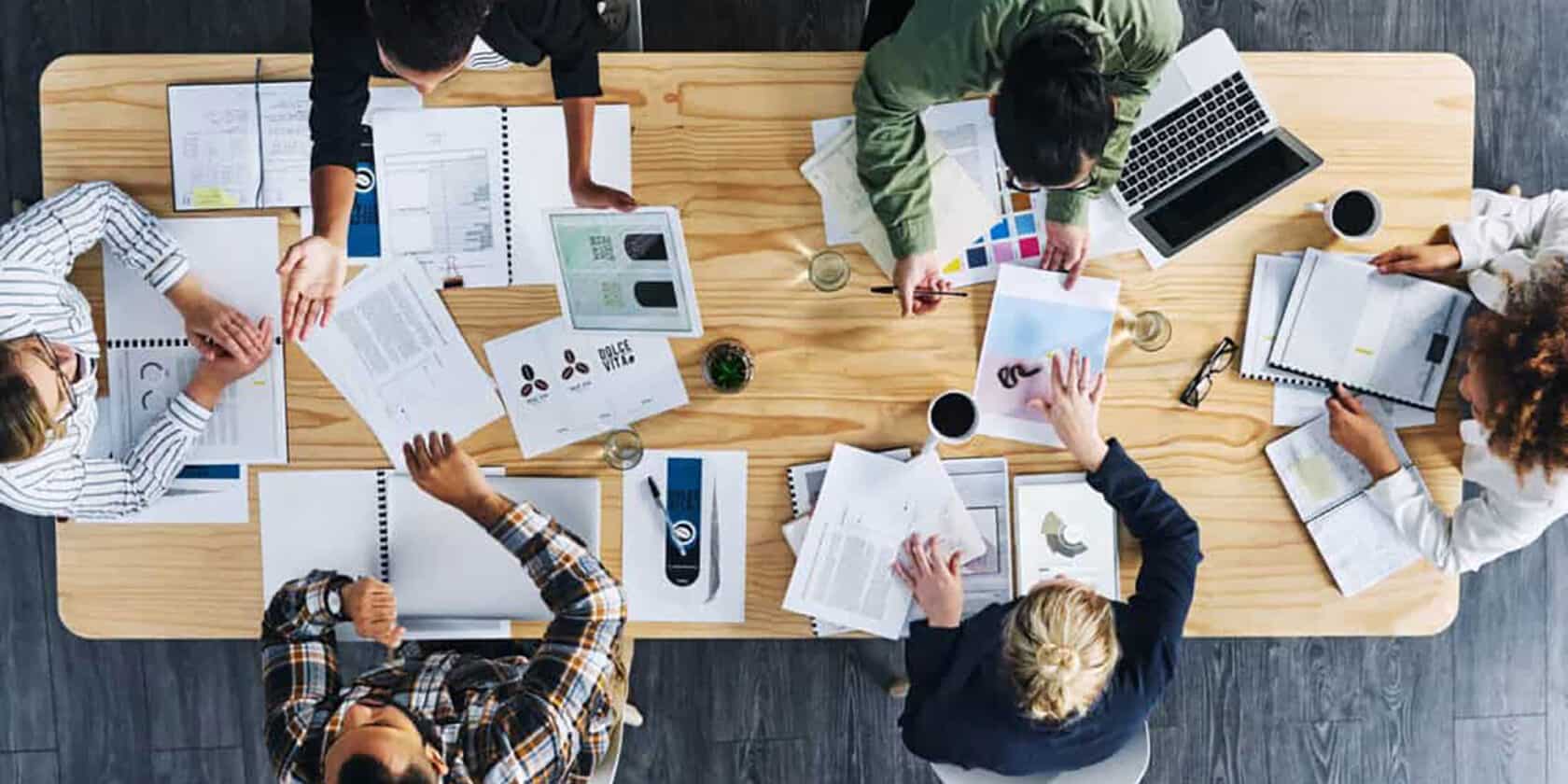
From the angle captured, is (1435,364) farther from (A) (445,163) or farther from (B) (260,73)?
(B) (260,73)

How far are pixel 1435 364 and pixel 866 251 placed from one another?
0.90m

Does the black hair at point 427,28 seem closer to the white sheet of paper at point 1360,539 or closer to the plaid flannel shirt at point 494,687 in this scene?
the plaid flannel shirt at point 494,687

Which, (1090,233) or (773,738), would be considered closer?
(1090,233)

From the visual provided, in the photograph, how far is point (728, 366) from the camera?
1.71 m

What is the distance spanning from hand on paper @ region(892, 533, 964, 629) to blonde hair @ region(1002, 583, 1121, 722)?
91 mm

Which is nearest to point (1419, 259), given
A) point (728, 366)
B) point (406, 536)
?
point (728, 366)

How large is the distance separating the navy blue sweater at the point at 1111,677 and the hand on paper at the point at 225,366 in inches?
43.2

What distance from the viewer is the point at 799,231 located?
1735 millimetres

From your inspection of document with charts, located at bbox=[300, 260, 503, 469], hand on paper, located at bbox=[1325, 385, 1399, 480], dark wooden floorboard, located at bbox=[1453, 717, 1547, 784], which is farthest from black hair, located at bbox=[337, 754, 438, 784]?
dark wooden floorboard, located at bbox=[1453, 717, 1547, 784]

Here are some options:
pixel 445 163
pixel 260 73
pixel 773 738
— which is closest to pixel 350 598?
pixel 445 163

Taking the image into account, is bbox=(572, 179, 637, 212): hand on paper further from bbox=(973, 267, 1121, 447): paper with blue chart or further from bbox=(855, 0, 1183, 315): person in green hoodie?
bbox=(973, 267, 1121, 447): paper with blue chart

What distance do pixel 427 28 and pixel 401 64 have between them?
8 centimetres

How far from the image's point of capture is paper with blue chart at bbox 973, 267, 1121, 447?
1734mm

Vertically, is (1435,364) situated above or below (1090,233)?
below
